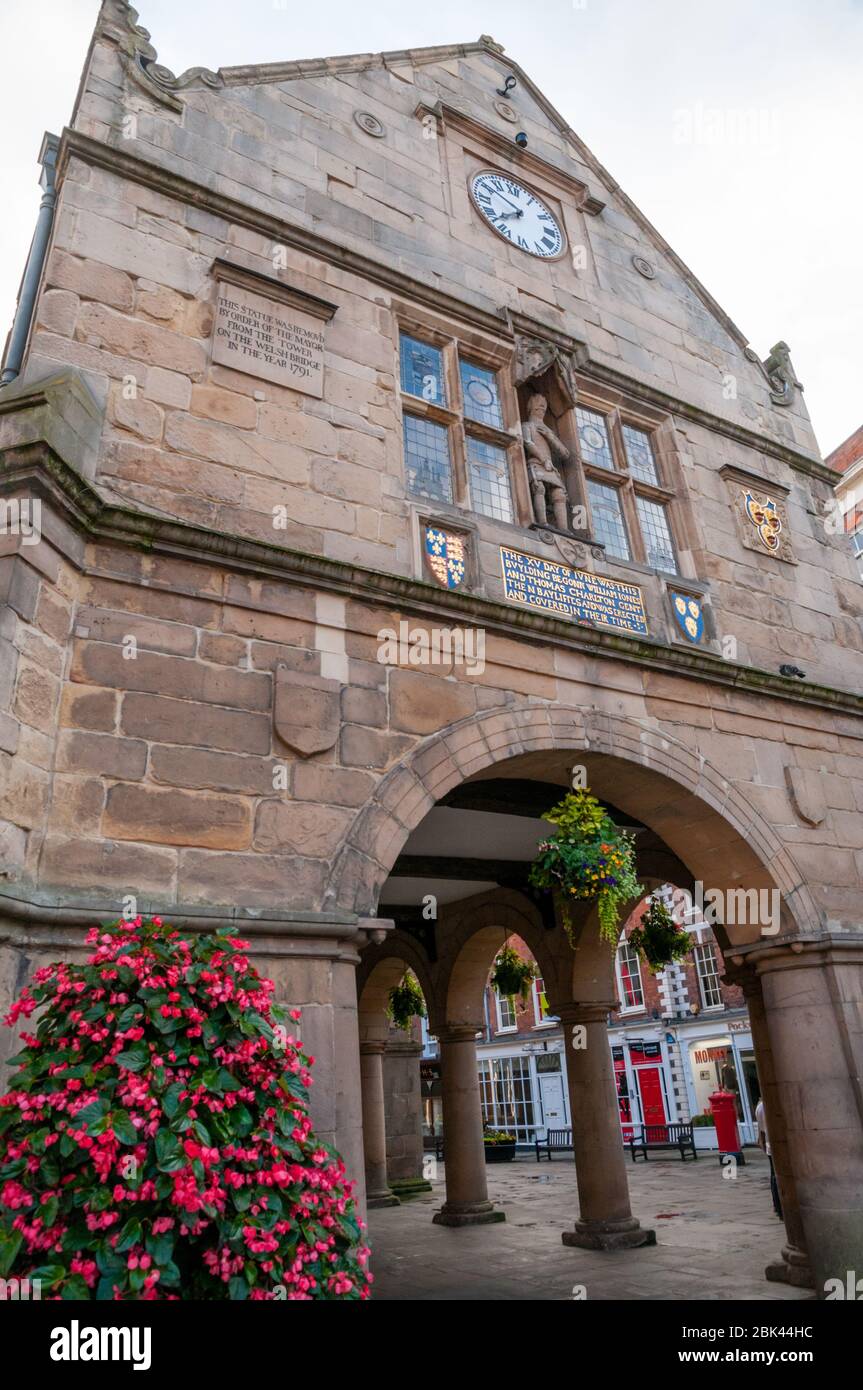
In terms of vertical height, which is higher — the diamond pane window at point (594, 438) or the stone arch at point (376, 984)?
the diamond pane window at point (594, 438)

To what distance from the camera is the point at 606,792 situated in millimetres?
7012

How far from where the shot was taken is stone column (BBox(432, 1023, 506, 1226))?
36.0ft

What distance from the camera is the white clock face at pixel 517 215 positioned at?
857cm

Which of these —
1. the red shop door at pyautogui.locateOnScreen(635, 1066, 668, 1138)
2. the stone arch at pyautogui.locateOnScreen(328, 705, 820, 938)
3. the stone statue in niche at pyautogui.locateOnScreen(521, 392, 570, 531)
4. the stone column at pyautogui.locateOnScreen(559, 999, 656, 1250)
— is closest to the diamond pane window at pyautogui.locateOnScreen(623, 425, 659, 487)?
the stone statue in niche at pyautogui.locateOnScreen(521, 392, 570, 531)

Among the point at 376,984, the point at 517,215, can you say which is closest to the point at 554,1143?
the point at 376,984

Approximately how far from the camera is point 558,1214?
11.4m

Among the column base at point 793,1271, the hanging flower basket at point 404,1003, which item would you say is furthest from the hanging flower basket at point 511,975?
the column base at point 793,1271

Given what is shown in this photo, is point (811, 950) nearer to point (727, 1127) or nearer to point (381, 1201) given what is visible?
point (381, 1201)

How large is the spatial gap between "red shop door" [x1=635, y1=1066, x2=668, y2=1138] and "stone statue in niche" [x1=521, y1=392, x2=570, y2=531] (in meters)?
21.0

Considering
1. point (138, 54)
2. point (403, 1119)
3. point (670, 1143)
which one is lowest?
point (670, 1143)

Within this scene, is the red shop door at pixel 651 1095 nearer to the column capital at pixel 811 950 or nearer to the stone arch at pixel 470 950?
the stone arch at pixel 470 950

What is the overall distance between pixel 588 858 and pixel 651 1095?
21401 mm

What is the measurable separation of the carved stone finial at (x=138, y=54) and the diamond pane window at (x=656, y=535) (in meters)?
4.90
